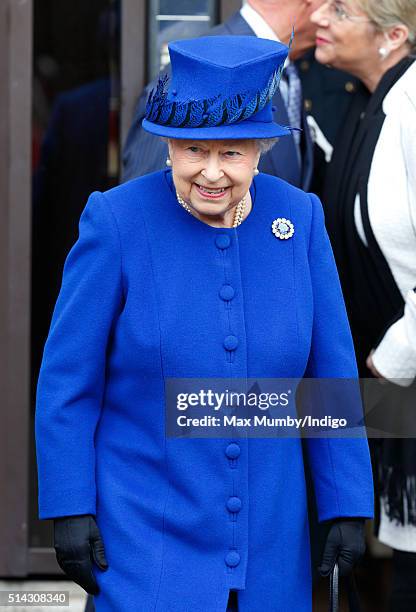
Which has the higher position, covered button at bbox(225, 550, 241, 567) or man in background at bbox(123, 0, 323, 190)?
man in background at bbox(123, 0, 323, 190)

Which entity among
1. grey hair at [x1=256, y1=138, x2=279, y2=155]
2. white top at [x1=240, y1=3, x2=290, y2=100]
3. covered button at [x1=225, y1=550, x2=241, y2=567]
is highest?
white top at [x1=240, y1=3, x2=290, y2=100]

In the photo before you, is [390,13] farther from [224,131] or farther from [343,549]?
[343,549]

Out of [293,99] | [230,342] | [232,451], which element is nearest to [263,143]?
[230,342]

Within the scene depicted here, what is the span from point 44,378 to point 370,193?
3.91 feet

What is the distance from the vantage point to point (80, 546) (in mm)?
2807

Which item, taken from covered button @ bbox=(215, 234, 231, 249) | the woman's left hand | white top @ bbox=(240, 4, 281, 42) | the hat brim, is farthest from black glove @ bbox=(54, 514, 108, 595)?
white top @ bbox=(240, 4, 281, 42)

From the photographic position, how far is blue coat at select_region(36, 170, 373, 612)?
111 inches

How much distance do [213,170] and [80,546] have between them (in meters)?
0.83

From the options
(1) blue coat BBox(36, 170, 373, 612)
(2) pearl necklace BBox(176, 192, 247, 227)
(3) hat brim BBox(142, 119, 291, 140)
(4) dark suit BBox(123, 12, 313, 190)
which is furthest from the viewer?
(4) dark suit BBox(123, 12, 313, 190)

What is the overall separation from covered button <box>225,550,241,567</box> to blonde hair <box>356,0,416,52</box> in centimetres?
172

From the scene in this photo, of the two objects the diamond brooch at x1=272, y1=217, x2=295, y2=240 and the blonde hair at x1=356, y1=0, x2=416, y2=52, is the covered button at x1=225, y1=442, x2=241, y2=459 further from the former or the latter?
the blonde hair at x1=356, y1=0, x2=416, y2=52

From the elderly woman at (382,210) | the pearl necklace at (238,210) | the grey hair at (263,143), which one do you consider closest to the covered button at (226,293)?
the pearl necklace at (238,210)

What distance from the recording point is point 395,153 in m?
3.61

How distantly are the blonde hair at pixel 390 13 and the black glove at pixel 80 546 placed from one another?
5.83 ft
